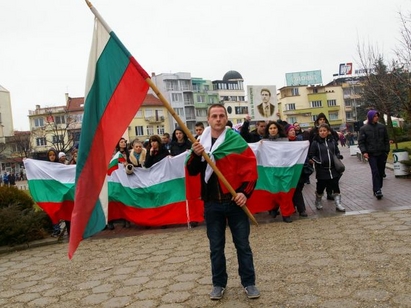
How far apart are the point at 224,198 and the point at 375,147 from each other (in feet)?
20.3

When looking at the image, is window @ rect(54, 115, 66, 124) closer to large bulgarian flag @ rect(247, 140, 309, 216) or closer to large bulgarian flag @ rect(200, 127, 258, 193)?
large bulgarian flag @ rect(247, 140, 309, 216)

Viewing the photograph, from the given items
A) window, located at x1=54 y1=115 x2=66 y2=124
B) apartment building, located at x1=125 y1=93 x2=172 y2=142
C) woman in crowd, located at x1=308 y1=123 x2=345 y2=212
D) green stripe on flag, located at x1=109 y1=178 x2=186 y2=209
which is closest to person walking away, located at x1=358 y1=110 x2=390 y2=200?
woman in crowd, located at x1=308 y1=123 x2=345 y2=212

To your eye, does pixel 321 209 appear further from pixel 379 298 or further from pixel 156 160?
pixel 379 298

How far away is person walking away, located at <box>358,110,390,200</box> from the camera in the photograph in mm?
9414

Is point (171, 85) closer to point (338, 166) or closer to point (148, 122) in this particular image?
point (148, 122)

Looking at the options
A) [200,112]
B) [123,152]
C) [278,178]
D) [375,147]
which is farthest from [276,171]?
[200,112]

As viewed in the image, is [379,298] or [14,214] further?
[14,214]

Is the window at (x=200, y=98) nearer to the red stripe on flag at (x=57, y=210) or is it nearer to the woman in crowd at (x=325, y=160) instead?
the woman in crowd at (x=325, y=160)

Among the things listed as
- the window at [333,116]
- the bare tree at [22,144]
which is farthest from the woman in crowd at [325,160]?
the window at [333,116]

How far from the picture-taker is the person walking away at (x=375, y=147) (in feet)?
30.9

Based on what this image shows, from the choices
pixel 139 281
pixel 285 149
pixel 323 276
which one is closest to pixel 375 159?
pixel 285 149

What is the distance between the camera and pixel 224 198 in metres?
4.41

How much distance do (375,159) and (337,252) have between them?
4519mm

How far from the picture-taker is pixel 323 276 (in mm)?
4754
